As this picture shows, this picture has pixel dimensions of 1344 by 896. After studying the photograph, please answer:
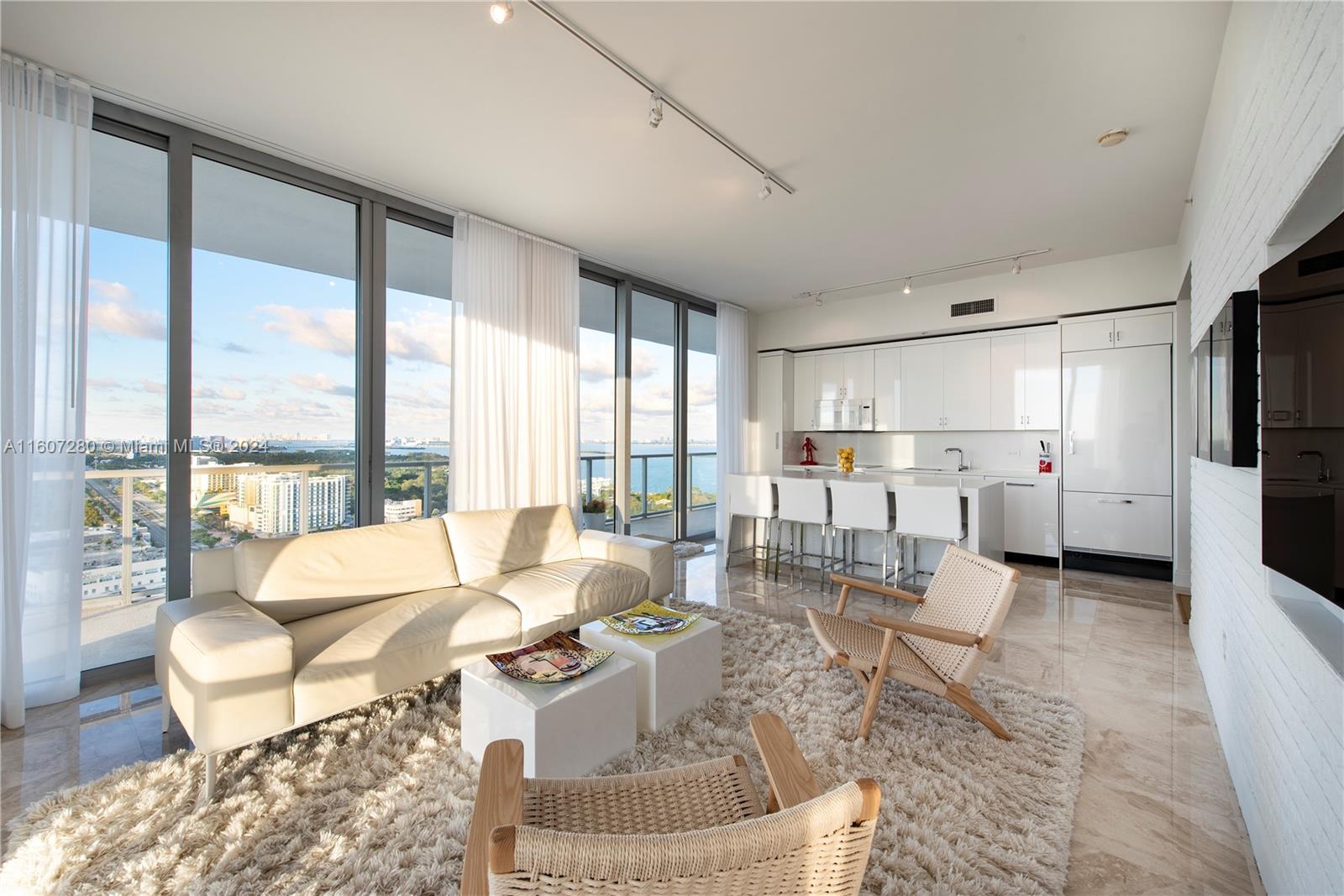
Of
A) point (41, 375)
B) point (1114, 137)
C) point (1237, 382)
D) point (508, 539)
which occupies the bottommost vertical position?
point (508, 539)

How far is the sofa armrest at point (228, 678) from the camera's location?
1.91 metres

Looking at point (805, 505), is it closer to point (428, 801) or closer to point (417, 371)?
point (417, 371)

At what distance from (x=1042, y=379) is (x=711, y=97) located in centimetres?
456

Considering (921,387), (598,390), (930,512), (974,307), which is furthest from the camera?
(921,387)

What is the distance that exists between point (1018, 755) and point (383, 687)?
251cm

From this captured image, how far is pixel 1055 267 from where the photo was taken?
5324 mm

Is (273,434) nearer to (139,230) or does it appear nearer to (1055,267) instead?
(139,230)

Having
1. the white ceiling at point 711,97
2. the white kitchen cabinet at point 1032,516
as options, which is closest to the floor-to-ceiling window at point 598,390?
the white ceiling at point 711,97

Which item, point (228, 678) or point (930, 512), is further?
point (930, 512)

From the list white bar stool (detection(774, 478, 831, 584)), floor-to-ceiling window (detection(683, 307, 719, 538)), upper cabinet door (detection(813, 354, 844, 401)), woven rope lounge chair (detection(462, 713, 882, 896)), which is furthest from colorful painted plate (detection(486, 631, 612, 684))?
upper cabinet door (detection(813, 354, 844, 401))

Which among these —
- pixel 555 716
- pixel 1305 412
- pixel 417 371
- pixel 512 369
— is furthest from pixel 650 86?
pixel 555 716

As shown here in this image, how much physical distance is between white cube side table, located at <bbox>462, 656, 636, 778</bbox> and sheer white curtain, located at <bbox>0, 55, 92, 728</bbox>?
203 centimetres

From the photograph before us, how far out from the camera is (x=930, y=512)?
4.21 metres

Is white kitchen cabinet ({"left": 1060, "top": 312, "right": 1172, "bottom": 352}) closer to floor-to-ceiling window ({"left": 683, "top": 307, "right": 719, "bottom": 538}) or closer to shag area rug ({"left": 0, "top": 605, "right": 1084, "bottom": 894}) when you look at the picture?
floor-to-ceiling window ({"left": 683, "top": 307, "right": 719, "bottom": 538})
